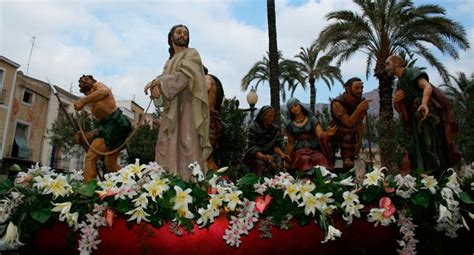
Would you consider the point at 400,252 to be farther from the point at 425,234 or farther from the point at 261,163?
the point at 261,163

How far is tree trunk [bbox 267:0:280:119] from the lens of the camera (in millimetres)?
14469

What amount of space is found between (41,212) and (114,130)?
9.10 ft

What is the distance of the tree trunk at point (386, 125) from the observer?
1689 centimetres

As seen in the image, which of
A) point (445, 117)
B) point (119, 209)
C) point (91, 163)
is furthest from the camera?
point (91, 163)

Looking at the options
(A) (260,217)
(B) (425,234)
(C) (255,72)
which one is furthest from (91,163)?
(C) (255,72)

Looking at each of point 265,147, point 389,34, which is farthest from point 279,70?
point 265,147

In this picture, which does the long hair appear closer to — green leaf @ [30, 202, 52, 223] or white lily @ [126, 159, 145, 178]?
white lily @ [126, 159, 145, 178]

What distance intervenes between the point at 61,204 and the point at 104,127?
2923mm

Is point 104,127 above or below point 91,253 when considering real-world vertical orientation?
above

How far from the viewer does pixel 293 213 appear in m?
3.76

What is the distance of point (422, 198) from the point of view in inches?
154

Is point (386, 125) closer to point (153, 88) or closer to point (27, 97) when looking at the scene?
point (153, 88)

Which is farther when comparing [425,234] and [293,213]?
[425,234]

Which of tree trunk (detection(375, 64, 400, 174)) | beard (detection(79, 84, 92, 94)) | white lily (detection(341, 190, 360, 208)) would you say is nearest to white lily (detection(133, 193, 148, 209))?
white lily (detection(341, 190, 360, 208))
